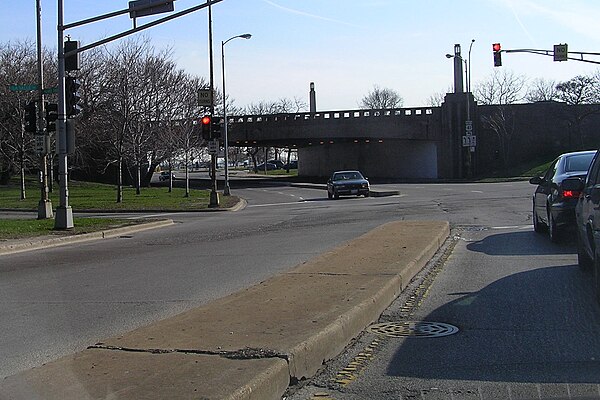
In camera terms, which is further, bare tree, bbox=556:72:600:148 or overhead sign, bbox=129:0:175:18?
bare tree, bbox=556:72:600:148

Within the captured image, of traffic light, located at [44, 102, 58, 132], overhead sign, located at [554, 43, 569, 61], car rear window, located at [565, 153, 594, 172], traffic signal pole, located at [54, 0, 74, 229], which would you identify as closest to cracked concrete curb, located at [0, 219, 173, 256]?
traffic signal pole, located at [54, 0, 74, 229]

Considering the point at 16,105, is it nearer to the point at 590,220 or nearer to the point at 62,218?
the point at 62,218

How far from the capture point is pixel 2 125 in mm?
48750

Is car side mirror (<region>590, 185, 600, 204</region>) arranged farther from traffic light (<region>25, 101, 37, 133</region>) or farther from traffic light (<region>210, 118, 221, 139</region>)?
traffic light (<region>210, 118, 221, 139</region>)

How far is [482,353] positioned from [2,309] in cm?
632

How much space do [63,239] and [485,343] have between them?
48.7 ft

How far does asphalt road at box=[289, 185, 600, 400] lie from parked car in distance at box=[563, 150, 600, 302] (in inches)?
13.3

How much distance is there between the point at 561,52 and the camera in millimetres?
35344

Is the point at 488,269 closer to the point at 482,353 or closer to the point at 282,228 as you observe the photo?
the point at 482,353

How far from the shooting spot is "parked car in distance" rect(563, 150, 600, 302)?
912 cm

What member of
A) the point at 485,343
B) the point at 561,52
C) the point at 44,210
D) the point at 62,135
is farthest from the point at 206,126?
the point at 485,343

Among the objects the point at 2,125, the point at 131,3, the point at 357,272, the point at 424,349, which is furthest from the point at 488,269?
the point at 2,125

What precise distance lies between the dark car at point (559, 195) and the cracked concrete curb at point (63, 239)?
11.6m

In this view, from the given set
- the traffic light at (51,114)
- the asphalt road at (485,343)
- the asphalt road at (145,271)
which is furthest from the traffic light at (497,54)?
the asphalt road at (485,343)
